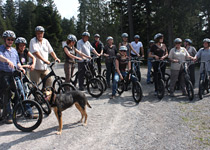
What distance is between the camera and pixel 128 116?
516 cm

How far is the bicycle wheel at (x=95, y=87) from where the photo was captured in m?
6.81

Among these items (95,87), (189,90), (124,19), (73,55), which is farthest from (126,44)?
(124,19)

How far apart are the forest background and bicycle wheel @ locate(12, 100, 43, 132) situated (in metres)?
16.6

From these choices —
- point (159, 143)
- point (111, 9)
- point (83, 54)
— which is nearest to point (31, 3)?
point (111, 9)

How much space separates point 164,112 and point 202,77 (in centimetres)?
260

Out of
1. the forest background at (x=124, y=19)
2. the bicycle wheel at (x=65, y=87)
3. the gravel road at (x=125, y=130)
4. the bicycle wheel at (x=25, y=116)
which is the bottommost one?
the gravel road at (x=125, y=130)

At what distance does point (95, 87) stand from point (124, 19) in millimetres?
25567

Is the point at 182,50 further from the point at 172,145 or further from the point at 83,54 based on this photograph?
the point at 172,145

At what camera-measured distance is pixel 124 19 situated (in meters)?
30.5

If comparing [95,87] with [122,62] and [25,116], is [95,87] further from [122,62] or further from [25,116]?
[25,116]

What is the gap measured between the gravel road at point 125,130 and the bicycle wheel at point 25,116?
0.13m

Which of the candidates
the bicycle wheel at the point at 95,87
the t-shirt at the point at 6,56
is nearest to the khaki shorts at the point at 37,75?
the t-shirt at the point at 6,56

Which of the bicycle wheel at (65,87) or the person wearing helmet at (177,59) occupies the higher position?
the person wearing helmet at (177,59)

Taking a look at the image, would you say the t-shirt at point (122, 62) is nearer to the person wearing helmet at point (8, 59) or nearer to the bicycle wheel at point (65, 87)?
the bicycle wheel at point (65, 87)
